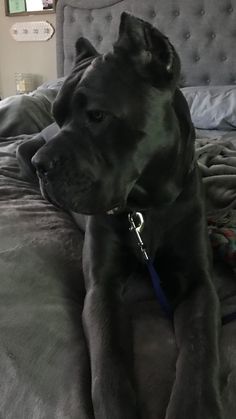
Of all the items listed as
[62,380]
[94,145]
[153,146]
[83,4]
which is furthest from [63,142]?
[83,4]

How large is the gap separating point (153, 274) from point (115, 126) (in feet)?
1.10

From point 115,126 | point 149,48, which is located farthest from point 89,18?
point 115,126

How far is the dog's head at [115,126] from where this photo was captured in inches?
35.0

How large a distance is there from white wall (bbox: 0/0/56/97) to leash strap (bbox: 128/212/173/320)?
307cm

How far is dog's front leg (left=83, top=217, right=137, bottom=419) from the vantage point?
753 millimetres

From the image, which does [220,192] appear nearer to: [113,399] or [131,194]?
[131,194]

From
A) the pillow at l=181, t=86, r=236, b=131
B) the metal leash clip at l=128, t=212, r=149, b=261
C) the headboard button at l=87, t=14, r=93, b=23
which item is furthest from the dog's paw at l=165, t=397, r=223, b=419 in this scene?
the headboard button at l=87, t=14, r=93, b=23

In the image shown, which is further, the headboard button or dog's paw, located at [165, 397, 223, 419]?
the headboard button

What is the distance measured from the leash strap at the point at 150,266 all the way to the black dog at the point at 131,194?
0.05ft

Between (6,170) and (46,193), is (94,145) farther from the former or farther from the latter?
(6,170)

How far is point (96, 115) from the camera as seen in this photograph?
0.90 meters

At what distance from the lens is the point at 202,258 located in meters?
1.04

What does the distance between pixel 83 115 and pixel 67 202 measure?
0.17 meters

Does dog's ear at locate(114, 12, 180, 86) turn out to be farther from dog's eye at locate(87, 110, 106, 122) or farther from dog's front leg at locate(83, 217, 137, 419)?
dog's front leg at locate(83, 217, 137, 419)
